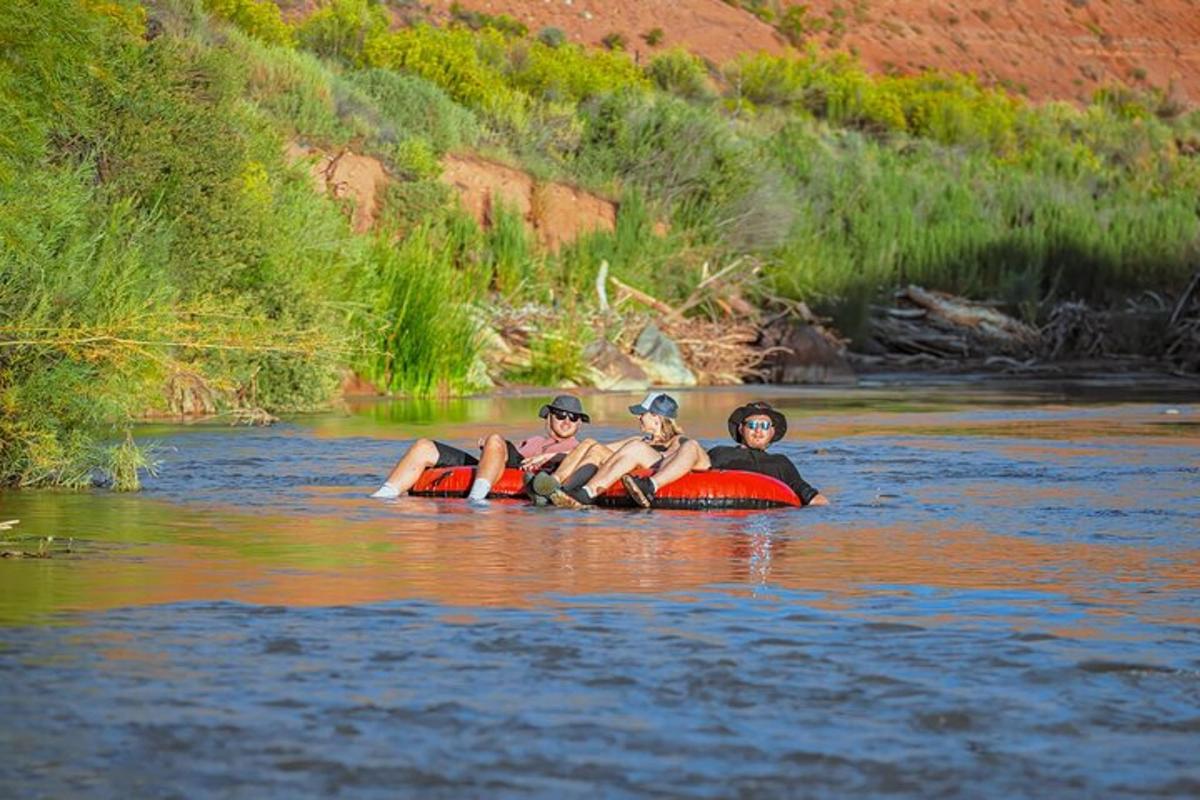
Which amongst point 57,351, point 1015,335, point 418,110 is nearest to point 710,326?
point 418,110

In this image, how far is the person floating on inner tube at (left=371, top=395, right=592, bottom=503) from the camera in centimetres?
1756

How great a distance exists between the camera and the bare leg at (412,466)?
17906mm

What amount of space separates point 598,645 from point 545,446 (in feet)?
24.7

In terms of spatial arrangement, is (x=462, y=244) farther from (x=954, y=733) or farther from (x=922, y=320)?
(x=954, y=733)

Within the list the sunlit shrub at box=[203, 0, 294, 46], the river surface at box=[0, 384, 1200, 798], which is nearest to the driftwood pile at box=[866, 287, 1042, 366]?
the sunlit shrub at box=[203, 0, 294, 46]

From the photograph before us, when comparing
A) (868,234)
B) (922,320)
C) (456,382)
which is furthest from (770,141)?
(456,382)

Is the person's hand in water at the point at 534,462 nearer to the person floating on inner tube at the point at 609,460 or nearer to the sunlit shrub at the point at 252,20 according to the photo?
the person floating on inner tube at the point at 609,460

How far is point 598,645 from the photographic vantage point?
34.3 ft

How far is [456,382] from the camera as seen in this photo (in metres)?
33.3

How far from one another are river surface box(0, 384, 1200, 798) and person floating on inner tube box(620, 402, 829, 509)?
46cm

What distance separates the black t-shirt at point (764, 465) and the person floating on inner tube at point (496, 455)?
1.13m

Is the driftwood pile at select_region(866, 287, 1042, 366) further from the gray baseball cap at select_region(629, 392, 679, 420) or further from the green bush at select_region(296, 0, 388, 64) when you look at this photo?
the gray baseball cap at select_region(629, 392, 679, 420)

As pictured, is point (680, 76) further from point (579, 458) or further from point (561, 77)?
point (579, 458)

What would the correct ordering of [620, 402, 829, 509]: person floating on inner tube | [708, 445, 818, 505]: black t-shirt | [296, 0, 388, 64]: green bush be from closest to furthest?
[620, 402, 829, 509]: person floating on inner tube < [708, 445, 818, 505]: black t-shirt < [296, 0, 388, 64]: green bush
